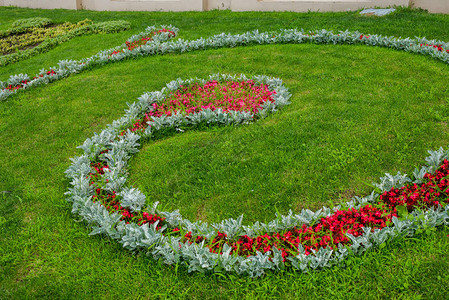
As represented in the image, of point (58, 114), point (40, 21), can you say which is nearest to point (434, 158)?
point (58, 114)

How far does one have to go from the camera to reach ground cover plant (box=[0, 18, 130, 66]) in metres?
11.7

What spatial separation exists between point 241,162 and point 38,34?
41.7ft

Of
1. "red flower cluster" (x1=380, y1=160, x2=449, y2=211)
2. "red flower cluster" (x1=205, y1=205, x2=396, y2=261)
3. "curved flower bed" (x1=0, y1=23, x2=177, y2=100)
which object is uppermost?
"curved flower bed" (x1=0, y1=23, x2=177, y2=100)

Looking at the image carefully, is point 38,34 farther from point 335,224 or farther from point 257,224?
point 335,224

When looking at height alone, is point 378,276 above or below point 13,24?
below

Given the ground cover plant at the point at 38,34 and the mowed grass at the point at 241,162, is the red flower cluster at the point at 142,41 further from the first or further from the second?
the ground cover plant at the point at 38,34

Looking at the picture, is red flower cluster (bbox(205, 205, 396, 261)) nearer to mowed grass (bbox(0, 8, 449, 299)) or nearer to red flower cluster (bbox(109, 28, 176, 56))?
mowed grass (bbox(0, 8, 449, 299))

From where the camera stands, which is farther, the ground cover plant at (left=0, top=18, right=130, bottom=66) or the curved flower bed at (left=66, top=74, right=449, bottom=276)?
the ground cover plant at (left=0, top=18, right=130, bottom=66)

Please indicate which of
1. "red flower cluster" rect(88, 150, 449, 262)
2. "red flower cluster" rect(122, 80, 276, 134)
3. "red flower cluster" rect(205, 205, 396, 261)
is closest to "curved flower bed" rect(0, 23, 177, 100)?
"red flower cluster" rect(122, 80, 276, 134)

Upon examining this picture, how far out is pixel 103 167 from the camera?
197 inches

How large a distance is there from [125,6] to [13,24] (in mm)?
5135

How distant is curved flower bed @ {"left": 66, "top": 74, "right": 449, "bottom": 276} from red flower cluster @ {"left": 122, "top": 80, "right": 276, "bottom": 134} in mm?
1474

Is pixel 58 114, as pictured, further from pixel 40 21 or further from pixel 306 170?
pixel 40 21

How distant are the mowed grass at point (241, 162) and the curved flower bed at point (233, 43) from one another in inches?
17.2
